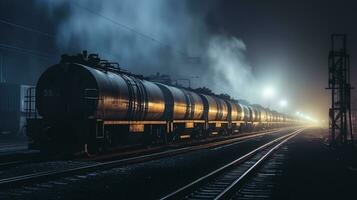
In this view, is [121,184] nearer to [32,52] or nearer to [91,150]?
[91,150]

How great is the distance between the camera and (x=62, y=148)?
680 inches

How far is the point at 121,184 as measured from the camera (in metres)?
11.6

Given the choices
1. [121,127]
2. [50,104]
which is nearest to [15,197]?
[50,104]

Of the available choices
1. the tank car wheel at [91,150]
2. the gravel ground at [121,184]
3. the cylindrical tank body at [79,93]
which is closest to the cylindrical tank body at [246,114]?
the cylindrical tank body at [79,93]

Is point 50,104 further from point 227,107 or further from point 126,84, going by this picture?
point 227,107

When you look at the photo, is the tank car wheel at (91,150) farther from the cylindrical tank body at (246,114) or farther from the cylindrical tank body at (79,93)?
the cylindrical tank body at (246,114)

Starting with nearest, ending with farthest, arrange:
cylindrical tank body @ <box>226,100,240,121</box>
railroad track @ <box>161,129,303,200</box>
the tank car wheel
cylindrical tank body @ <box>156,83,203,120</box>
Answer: railroad track @ <box>161,129,303,200</box> → the tank car wheel → cylindrical tank body @ <box>156,83,203,120</box> → cylindrical tank body @ <box>226,100,240,121</box>

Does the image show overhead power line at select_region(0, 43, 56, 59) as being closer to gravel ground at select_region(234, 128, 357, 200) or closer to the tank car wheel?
the tank car wheel

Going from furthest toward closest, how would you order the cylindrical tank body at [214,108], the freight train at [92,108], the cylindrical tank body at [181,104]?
the cylindrical tank body at [214,108] < the cylindrical tank body at [181,104] < the freight train at [92,108]

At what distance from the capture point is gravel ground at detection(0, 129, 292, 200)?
32.8ft

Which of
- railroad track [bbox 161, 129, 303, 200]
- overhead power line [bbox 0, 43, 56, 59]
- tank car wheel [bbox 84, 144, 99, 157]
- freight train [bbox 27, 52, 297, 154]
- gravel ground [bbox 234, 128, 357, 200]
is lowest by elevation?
gravel ground [bbox 234, 128, 357, 200]

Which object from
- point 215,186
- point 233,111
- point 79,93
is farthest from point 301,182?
point 233,111

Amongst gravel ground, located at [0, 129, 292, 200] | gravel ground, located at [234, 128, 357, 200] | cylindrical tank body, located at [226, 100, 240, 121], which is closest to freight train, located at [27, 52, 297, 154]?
gravel ground, located at [0, 129, 292, 200]

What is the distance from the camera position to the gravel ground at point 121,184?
10.0 metres
